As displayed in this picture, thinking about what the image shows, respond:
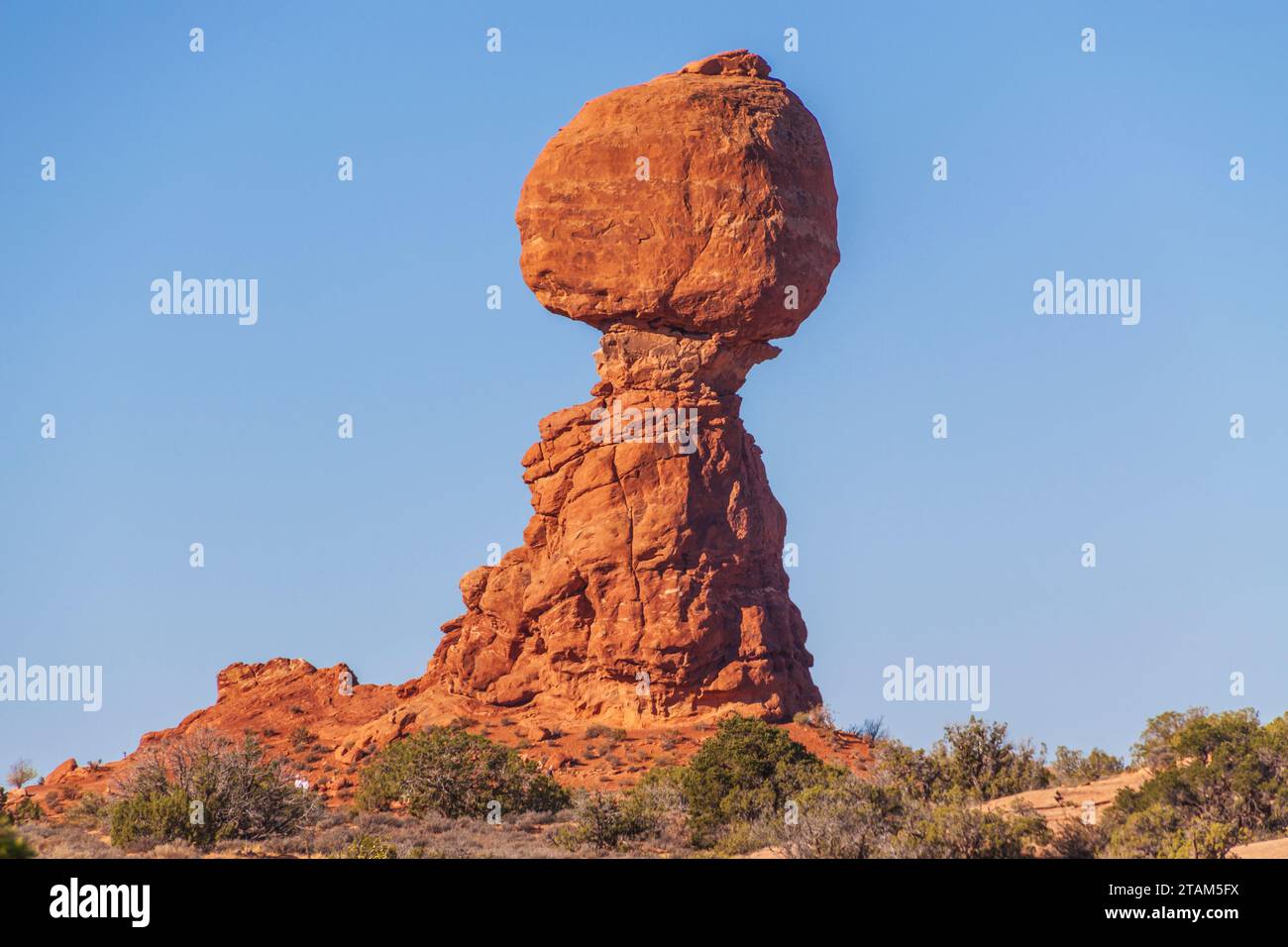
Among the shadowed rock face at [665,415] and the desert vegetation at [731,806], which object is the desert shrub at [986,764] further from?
the shadowed rock face at [665,415]

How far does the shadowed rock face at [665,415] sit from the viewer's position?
39.6 metres

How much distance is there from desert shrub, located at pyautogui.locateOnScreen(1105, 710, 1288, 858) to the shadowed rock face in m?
16.6

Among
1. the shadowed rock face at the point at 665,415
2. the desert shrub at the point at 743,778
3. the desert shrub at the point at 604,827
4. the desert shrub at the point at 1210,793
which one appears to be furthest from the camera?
the shadowed rock face at the point at 665,415

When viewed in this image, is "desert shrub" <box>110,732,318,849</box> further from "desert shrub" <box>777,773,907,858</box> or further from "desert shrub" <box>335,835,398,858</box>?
"desert shrub" <box>777,773,907,858</box>

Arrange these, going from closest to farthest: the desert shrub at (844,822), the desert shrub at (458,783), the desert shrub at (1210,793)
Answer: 1. the desert shrub at (1210,793)
2. the desert shrub at (844,822)
3. the desert shrub at (458,783)

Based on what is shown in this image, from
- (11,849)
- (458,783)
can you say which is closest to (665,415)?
(458,783)

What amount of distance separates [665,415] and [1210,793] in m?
21.0

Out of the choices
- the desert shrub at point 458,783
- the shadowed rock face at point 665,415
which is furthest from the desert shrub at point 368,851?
the shadowed rock face at point 665,415

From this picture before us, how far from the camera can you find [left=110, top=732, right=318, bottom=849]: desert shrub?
23641 mm

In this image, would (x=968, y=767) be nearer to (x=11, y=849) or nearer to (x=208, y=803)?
(x=208, y=803)

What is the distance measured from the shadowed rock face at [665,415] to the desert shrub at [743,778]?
988cm
